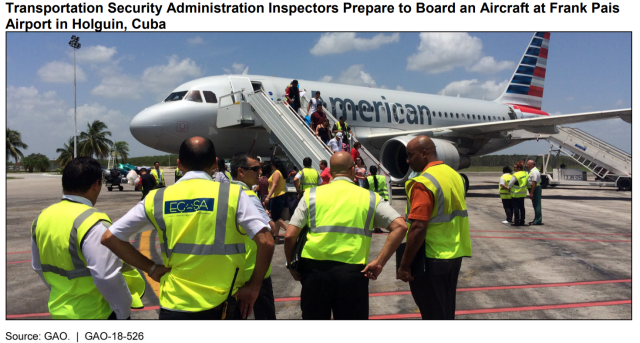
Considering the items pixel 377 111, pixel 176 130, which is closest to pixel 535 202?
pixel 377 111

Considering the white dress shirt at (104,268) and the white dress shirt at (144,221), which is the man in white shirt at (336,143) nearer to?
the white dress shirt at (144,221)

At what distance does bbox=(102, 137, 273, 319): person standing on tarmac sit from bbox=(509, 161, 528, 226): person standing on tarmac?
9055 millimetres

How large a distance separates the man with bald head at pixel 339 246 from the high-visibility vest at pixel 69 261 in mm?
1223

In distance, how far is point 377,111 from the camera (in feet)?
60.5

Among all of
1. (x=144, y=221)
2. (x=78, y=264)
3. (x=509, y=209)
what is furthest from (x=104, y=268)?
(x=509, y=209)

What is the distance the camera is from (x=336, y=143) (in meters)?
13.2

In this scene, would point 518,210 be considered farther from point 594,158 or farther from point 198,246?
point 594,158

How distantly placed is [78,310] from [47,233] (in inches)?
17.3

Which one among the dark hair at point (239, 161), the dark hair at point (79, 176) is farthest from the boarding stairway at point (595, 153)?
the dark hair at point (79, 176)

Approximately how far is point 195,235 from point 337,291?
3.45 feet

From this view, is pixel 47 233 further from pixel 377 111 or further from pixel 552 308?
pixel 377 111

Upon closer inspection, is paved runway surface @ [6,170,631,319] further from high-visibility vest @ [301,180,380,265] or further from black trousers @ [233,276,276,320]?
high-visibility vest @ [301,180,380,265]

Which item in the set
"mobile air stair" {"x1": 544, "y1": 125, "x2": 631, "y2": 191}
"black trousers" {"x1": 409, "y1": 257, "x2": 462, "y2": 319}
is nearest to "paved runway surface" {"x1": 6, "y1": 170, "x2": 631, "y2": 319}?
"black trousers" {"x1": 409, "y1": 257, "x2": 462, "y2": 319}

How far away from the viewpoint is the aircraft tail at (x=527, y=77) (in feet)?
90.9
